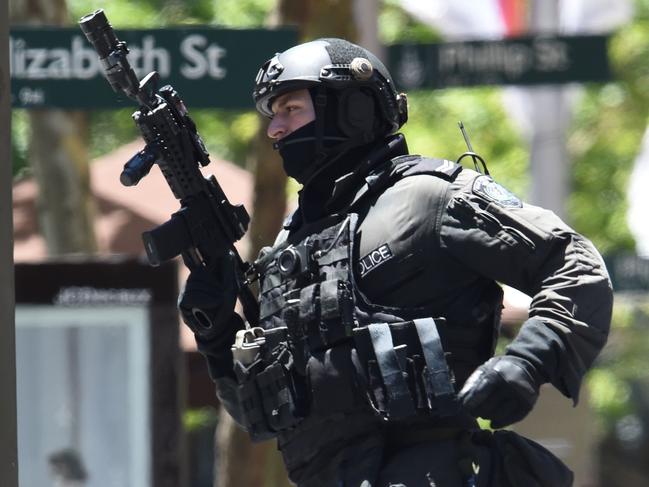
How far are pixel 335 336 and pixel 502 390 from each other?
49 centimetres

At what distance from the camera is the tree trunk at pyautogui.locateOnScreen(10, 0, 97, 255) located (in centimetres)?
1080

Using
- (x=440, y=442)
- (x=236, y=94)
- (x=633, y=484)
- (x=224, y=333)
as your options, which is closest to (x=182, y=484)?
(x=236, y=94)

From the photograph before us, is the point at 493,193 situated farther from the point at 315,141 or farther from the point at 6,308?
the point at 6,308

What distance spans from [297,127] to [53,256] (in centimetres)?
718

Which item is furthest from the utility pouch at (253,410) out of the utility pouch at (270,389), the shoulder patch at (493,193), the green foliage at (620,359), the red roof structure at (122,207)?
the green foliage at (620,359)

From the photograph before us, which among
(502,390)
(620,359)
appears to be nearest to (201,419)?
(620,359)

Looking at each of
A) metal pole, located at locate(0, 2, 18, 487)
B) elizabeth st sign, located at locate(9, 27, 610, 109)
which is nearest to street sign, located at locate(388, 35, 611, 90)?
elizabeth st sign, located at locate(9, 27, 610, 109)

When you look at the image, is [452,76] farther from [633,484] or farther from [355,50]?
[633,484]

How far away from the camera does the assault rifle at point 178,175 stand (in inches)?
169

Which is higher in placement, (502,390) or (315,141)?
(315,141)

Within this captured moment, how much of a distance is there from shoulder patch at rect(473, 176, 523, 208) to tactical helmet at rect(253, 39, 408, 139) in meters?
0.41

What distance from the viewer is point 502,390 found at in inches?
142

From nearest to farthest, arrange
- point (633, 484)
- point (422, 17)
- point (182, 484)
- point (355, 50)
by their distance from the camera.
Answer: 1. point (355, 50)
2. point (182, 484)
3. point (422, 17)
4. point (633, 484)

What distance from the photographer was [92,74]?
6.68 metres
